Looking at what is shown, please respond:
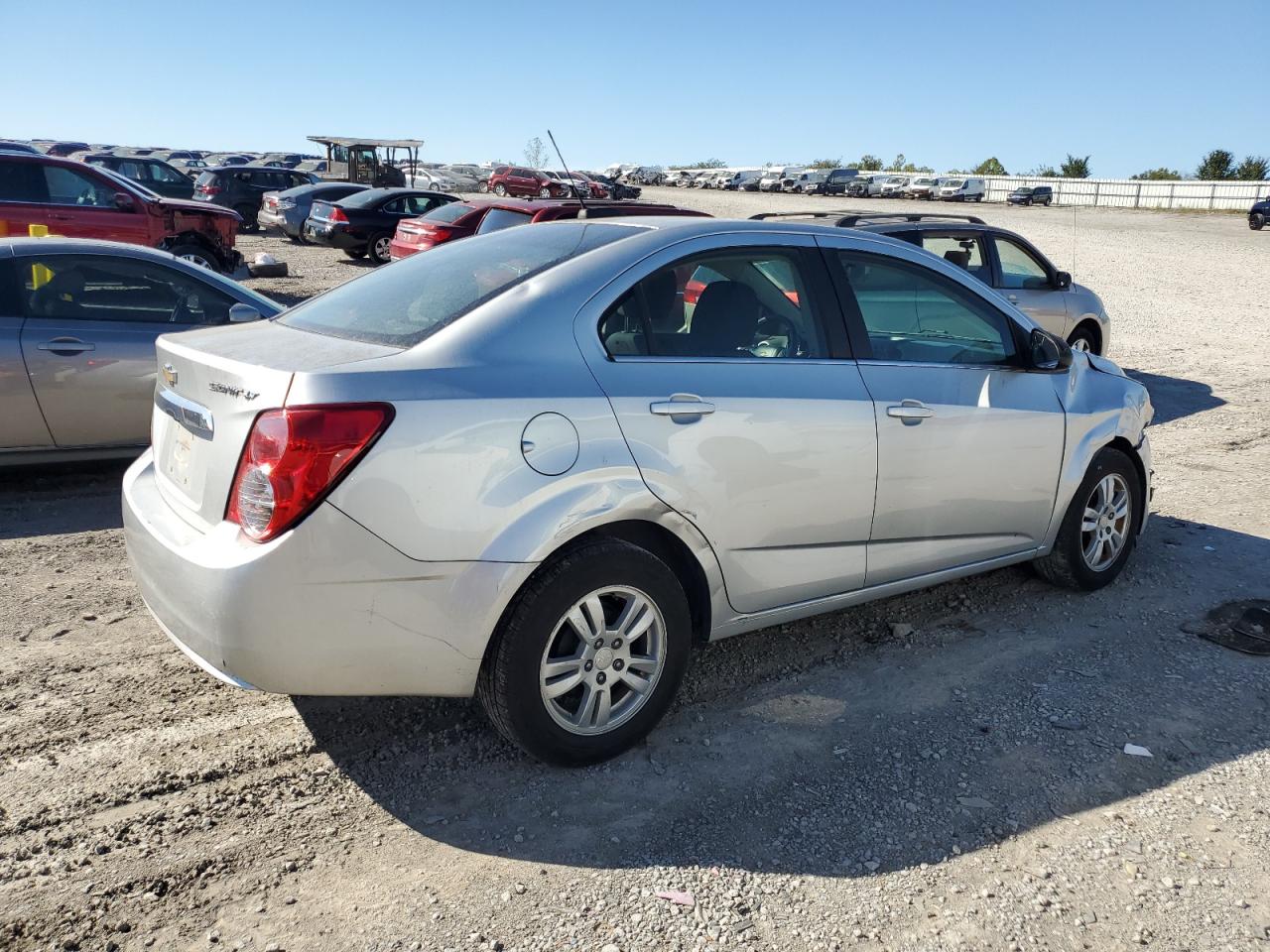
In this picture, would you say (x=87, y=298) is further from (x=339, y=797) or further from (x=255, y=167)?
(x=255, y=167)

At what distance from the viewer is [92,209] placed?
12.9 m

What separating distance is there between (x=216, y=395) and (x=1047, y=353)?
342 centimetres

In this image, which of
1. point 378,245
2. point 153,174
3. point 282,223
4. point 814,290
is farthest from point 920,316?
point 153,174

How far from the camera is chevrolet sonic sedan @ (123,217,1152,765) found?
2.93 m

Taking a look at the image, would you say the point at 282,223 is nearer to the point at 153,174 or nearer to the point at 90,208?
the point at 153,174

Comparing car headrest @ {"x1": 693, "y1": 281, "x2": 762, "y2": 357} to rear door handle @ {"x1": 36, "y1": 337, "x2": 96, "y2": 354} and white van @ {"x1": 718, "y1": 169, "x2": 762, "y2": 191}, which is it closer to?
rear door handle @ {"x1": 36, "y1": 337, "x2": 96, "y2": 354}

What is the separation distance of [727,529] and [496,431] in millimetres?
951

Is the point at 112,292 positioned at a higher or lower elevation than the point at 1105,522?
higher

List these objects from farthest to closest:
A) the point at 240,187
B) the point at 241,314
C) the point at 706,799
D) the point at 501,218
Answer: the point at 240,187 < the point at 501,218 < the point at 241,314 < the point at 706,799

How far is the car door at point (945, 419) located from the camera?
4062 millimetres

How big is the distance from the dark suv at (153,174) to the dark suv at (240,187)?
1.13 feet

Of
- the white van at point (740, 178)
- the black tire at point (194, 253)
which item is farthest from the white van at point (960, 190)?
the black tire at point (194, 253)

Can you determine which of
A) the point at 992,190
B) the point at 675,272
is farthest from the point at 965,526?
the point at 992,190

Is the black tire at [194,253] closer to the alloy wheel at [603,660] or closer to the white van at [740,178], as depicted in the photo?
the alloy wheel at [603,660]
